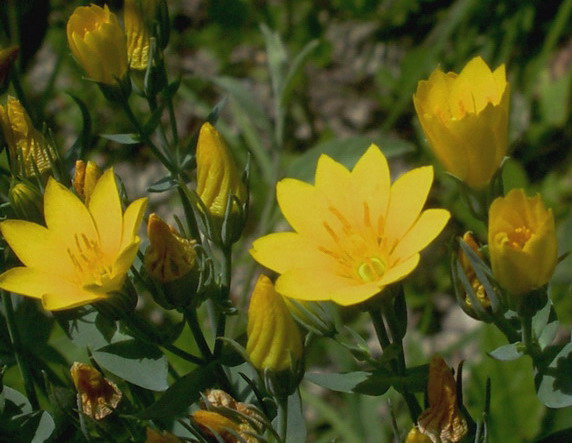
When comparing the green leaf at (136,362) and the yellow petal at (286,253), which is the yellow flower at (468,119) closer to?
the yellow petal at (286,253)

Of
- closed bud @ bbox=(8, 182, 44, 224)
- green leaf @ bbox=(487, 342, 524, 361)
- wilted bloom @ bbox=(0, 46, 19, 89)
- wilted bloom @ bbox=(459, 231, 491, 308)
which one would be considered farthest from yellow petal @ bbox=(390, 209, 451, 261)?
wilted bloom @ bbox=(0, 46, 19, 89)

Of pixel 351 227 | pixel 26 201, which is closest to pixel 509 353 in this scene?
pixel 351 227

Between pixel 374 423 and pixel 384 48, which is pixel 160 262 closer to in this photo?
pixel 374 423

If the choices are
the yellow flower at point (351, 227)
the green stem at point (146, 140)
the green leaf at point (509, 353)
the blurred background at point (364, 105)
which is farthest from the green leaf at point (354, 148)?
the green leaf at point (509, 353)

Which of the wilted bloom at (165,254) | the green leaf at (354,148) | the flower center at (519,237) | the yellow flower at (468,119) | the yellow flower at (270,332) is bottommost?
the green leaf at (354,148)

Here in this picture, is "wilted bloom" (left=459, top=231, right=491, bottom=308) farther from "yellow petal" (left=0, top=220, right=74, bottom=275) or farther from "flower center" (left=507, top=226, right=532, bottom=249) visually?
"yellow petal" (left=0, top=220, right=74, bottom=275)

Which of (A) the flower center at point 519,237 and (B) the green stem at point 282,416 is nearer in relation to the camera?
(A) the flower center at point 519,237
